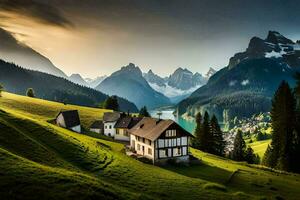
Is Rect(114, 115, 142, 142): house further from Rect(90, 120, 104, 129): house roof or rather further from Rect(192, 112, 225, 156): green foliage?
Rect(192, 112, 225, 156): green foliage

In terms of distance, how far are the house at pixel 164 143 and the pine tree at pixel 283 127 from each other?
28.3 m

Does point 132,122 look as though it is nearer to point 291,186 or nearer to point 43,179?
point 291,186

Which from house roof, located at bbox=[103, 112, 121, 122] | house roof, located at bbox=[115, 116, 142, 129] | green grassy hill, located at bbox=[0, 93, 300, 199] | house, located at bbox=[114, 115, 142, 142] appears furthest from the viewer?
house roof, located at bbox=[103, 112, 121, 122]

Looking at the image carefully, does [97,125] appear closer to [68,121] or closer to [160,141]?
[68,121]

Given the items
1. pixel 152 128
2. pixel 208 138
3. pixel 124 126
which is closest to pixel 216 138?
pixel 208 138

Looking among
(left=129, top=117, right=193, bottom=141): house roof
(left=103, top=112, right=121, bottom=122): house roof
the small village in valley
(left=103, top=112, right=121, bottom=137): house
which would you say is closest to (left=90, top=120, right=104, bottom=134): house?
(left=103, top=112, right=121, bottom=137): house

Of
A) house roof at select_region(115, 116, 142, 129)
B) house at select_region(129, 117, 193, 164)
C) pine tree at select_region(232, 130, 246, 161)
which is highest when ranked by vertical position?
house roof at select_region(115, 116, 142, 129)

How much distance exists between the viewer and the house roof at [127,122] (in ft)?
349

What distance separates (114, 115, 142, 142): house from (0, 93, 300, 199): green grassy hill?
117ft

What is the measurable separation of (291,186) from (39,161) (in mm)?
46659

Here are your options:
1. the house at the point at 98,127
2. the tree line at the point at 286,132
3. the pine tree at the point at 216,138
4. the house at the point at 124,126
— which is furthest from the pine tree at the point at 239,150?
the house at the point at 98,127

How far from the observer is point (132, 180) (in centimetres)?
4831

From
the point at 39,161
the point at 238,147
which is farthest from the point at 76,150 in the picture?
the point at 238,147

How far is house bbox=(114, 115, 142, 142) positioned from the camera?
107 meters
